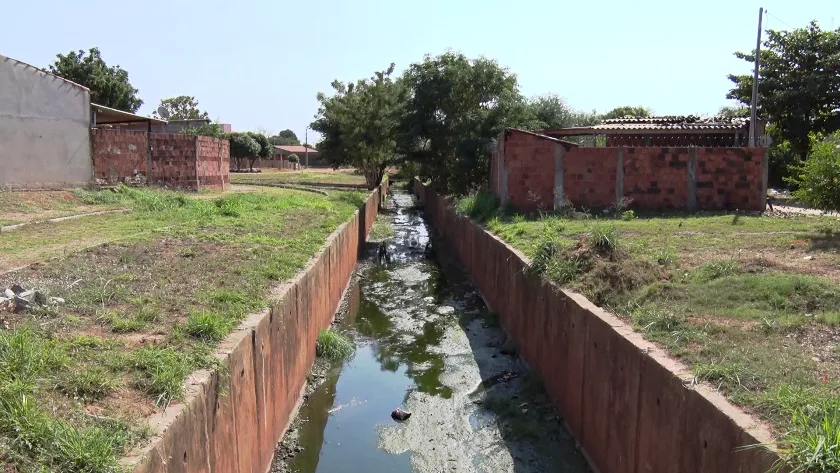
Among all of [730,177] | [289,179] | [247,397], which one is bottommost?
[247,397]

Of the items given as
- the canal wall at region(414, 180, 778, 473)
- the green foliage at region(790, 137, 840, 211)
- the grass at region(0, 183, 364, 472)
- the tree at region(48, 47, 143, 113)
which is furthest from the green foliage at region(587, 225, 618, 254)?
the tree at region(48, 47, 143, 113)

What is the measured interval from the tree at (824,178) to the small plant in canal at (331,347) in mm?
7804

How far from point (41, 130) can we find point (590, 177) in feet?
48.2

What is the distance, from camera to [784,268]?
7.40 m

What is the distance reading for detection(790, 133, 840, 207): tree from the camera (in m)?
10.1

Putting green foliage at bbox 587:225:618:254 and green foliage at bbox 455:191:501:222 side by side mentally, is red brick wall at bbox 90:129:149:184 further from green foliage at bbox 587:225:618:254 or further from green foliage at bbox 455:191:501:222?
green foliage at bbox 587:225:618:254

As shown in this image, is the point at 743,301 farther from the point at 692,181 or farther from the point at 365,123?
the point at 365,123

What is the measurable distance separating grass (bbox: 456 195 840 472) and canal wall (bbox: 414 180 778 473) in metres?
0.17

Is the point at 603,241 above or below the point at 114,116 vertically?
below

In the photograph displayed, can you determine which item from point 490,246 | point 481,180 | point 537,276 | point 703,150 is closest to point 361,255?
point 481,180

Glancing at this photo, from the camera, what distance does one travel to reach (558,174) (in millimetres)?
15445

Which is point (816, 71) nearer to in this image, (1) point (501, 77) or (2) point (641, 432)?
(1) point (501, 77)

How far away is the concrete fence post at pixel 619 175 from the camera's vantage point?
15.1 metres

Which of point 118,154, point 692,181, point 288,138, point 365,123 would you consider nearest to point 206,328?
point 692,181
